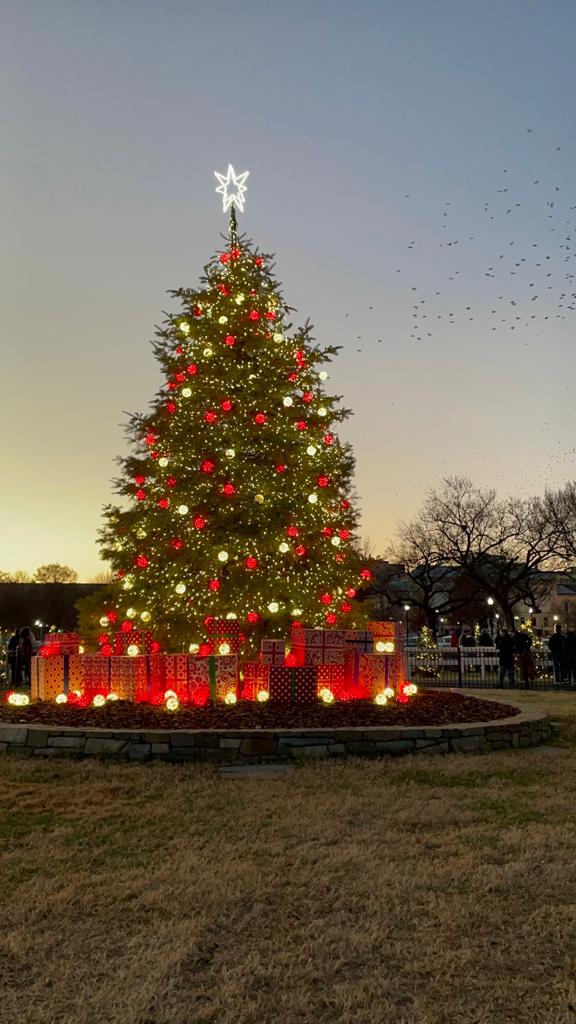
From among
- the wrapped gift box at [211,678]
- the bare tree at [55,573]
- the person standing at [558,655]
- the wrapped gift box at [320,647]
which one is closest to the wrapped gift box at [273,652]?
the wrapped gift box at [320,647]

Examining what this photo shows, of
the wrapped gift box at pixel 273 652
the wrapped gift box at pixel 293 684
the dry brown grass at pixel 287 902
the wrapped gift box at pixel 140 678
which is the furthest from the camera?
the wrapped gift box at pixel 140 678

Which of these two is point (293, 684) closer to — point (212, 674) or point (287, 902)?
point (212, 674)

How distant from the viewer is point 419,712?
10.3m

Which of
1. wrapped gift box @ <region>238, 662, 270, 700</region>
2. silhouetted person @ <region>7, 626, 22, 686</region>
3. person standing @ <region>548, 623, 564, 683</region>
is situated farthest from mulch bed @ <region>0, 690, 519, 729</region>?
person standing @ <region>548, 623, 564, 683</region>

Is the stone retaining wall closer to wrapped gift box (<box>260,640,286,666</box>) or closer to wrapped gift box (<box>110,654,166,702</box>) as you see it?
wrapped gift box (<box>110,654,166,702</box>)

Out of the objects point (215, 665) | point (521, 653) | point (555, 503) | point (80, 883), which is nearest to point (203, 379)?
point (215, 665)

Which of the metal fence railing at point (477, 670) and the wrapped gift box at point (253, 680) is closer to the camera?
the wrapped gift box at point (253, 680)

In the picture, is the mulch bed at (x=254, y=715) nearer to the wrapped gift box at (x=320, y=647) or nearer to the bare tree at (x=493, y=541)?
the wrapped gift box at (x=320, y=647)

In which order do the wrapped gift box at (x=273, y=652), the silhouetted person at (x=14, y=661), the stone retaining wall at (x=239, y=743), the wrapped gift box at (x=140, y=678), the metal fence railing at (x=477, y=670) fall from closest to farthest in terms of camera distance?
the stone retaining wall at (x=239, y=743)
the wrapped gift box at (x=273, y=652)
the wrapped gift box at (x=140, y=678)
the silhouetted person at (x=14, y=661)
the metal fence railing at (x=477, y=670)

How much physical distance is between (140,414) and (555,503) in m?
41.6

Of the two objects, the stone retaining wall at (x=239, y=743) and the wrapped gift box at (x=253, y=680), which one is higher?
the wrapped gift box at (x=253, y=680)

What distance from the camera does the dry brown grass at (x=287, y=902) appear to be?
3.24m

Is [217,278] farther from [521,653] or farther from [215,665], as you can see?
[521,653]

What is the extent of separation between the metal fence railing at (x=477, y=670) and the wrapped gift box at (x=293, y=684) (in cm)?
722
